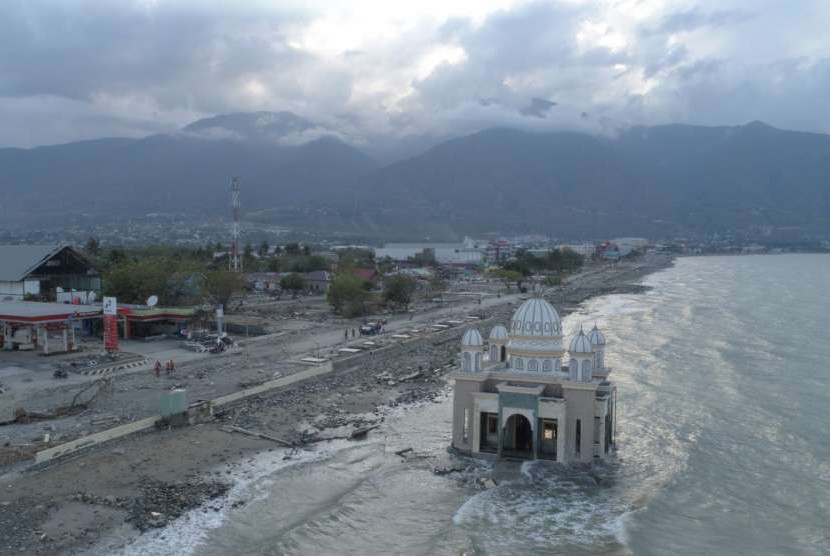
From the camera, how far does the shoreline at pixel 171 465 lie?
18875mm

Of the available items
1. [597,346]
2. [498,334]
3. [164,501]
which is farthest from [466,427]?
[164,501]

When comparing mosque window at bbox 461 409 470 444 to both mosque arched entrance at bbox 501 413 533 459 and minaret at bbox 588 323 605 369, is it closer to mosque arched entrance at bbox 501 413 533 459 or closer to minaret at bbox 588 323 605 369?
mosque arched entrance at bbox 501 413 533 459

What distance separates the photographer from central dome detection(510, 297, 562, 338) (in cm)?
2534

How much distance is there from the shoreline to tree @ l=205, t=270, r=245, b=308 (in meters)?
25.8

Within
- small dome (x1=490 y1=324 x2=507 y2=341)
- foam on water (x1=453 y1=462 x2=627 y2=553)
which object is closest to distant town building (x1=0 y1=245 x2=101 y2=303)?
small dome (x1=490 y1=324 x2=507 y2=341)

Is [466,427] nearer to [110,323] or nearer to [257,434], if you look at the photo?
[257,434]

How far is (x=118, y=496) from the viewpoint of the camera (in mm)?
20766

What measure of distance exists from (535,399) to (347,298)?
4177cm

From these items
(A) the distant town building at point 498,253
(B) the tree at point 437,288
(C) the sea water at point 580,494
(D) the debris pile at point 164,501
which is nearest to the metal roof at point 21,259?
(C) the sea water at point 580,494

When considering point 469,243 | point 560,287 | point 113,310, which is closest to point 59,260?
point 113,310

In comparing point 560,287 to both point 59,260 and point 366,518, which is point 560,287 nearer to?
point 59,260

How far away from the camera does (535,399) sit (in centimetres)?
2406

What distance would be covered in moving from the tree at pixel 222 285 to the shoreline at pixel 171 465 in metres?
25.8

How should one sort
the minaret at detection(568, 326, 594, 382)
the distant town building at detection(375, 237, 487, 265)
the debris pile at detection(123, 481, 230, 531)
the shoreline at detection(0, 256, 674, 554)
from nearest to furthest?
1. the shoreline at detection(0, 256, 674, 554)
2. the debris pile at detection(123, 481, 230, 531)
3. the minaret at detection(568, 326, 594, 382)
4. the distant town building at detection(375, 237, 487, 265)
